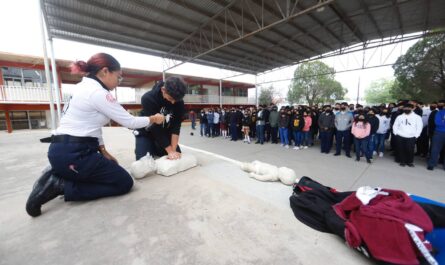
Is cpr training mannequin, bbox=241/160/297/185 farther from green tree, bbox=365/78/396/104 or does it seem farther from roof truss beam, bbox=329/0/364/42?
green tree, bbox=365/78/396/104

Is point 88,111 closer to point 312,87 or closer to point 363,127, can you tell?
point 363,127

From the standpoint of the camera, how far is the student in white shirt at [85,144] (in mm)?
1465

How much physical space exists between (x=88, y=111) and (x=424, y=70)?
754 inches

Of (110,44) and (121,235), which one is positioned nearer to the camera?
(121,235)

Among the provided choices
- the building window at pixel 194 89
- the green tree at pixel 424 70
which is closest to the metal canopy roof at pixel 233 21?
the green tree at pixel 424 70

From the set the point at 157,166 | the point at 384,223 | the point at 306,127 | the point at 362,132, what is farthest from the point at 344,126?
the point at 157,166

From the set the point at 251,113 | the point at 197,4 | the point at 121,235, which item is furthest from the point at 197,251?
the point at 197,4

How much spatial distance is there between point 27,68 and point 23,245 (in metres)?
16.2

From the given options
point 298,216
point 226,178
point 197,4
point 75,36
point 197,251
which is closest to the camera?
point 197,251

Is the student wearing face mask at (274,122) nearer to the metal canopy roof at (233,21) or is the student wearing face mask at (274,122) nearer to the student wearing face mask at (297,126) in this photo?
the student wearing face mask at (297,126)

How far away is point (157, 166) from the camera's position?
230 cm

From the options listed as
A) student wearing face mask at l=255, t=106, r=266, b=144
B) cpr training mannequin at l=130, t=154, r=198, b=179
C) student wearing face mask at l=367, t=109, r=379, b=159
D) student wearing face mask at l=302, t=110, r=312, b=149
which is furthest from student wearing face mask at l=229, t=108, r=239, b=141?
cpr training mannequin at l=130, t=154, r=198, b=179

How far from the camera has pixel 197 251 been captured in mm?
1093

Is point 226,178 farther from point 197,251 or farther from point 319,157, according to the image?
point 319,157
